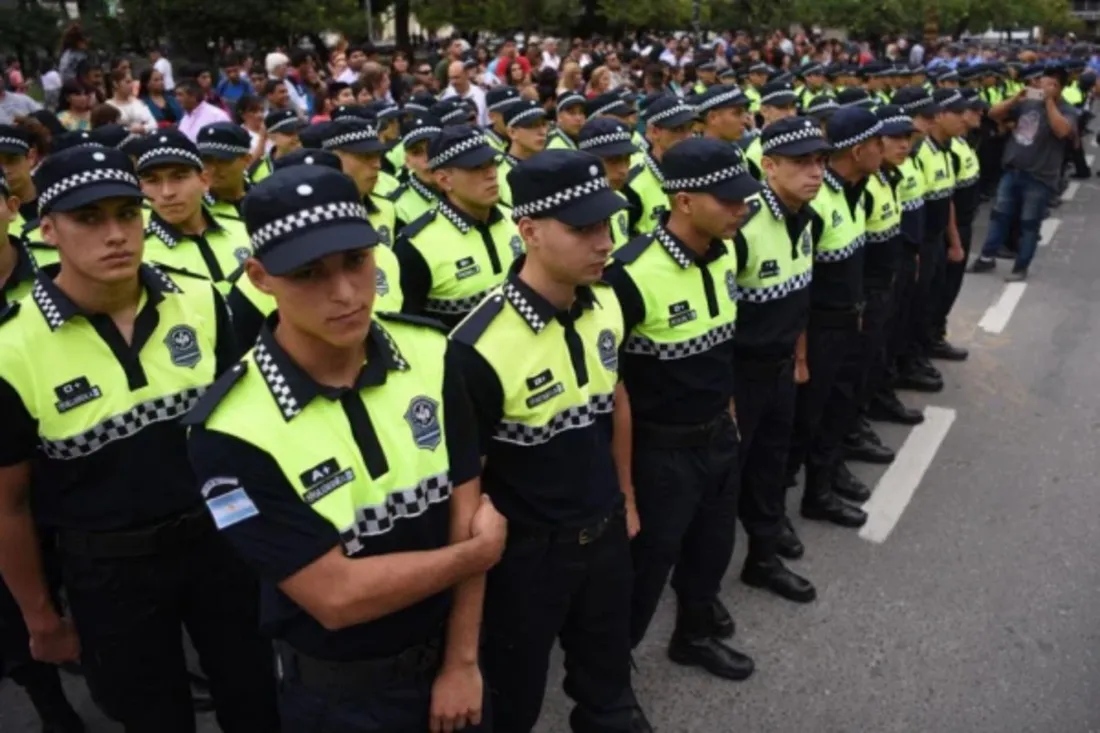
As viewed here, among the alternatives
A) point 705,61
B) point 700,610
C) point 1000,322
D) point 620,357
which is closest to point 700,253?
point 620,357

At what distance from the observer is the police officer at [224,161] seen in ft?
16.5

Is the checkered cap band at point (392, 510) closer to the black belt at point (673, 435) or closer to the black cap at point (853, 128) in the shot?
the black belt at point (673, 435)

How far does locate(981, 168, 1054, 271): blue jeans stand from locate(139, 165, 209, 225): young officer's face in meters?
8.59

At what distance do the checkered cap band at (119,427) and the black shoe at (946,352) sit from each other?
6.57 metres

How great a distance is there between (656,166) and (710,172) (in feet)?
10.7

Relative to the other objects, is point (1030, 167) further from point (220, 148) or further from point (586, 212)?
point (586, 212)

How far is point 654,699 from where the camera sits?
13.1 feet

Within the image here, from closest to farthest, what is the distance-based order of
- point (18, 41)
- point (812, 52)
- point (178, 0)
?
1. point (18, 41)
2. point (178, 0)
3. point (812, 52)

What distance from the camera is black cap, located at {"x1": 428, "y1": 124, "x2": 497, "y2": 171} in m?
4.73

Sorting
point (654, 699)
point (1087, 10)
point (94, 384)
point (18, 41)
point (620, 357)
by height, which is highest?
point (18, 41)

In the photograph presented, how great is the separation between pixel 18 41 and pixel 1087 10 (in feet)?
197

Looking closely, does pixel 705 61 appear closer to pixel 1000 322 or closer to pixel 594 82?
pixel 594 82

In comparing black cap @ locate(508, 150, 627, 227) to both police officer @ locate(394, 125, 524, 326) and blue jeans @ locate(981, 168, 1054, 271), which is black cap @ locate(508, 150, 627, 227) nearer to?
police officer @ locate(394, 125, 524, 326)

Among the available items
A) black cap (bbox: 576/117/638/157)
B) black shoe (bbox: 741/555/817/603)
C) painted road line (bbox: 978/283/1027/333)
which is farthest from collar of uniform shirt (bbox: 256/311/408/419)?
painted road line (bbox: 978/283/1027/333)
